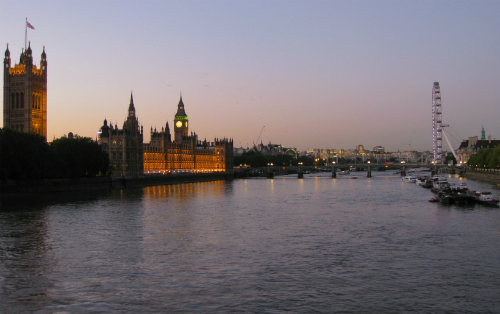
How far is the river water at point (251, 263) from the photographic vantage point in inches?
692

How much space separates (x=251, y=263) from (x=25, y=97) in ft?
340

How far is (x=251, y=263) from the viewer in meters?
23.0

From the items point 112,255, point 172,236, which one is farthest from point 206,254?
point 172,236

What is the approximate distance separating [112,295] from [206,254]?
7.22 m

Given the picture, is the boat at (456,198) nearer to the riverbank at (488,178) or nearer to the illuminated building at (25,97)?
the riverbank at (488,178)

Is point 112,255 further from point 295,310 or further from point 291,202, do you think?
point 291,202

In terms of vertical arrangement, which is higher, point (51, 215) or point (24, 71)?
point (24, 71)

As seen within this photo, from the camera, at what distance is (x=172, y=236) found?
3058 centimetres

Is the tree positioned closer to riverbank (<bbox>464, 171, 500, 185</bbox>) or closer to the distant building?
riverbank (<bbox>464, 171, 500, 185</bbox>)

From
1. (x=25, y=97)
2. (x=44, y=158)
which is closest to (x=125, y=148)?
(x=25, y=97)

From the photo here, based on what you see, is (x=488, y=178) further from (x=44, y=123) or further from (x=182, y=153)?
(x=44, y=123)

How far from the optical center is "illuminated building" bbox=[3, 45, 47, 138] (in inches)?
4476

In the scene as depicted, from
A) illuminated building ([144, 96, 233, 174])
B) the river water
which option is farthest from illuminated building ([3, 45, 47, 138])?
the river water

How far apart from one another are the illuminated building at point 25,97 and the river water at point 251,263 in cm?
7925
